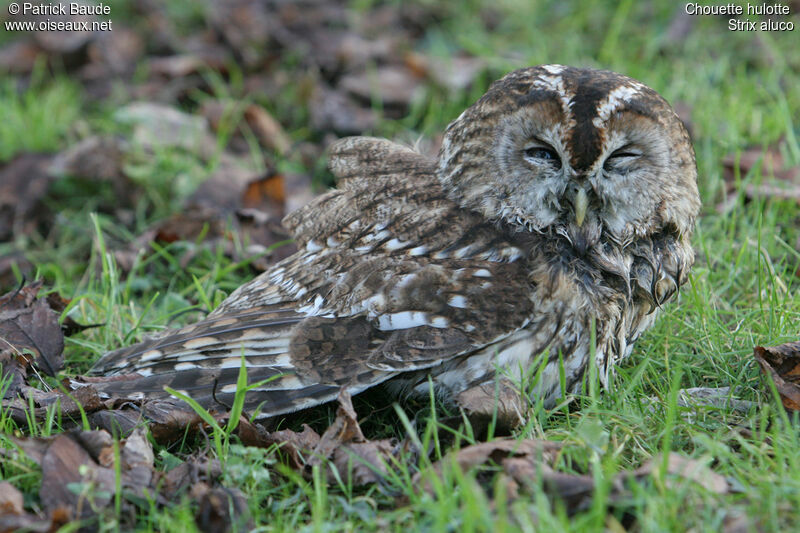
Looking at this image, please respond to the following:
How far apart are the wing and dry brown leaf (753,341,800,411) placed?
78 centimetres

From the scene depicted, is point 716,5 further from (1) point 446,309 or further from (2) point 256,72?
(1) point 446,309

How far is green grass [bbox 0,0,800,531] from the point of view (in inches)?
86.3

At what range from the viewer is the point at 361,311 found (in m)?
2.82

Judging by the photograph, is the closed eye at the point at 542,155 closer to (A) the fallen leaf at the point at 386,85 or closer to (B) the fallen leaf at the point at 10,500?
(B) the fallen leaf at the point at 10,500

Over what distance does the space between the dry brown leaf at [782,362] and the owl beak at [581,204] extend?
28.5 inches

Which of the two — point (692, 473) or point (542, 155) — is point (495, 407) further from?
point (542, 155)

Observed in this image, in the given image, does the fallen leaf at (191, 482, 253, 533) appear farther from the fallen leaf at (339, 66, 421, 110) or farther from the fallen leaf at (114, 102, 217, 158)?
the fallen leaf at (339, 66, 421, 110)

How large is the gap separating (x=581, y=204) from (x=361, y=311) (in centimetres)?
80

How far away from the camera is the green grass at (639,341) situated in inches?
86.3

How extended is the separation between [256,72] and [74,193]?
68.4 inches

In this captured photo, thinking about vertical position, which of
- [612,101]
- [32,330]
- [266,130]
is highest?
[612,101]

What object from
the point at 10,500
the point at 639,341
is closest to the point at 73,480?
the point at 10,500

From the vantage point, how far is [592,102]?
2.64 metres

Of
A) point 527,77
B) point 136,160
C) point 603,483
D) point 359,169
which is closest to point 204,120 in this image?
point 136,160
